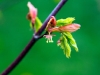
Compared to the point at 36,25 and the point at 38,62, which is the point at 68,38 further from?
the point at 38,62

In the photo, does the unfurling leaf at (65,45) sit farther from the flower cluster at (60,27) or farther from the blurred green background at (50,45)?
the blurred green background at (50,45)

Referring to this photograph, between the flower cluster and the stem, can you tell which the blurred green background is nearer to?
the flower cluster

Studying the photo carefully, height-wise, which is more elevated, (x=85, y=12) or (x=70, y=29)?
(x=85, y=12)

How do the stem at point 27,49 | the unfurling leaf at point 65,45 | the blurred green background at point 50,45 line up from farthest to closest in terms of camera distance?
the blurred green background at point 50,45 < the unfurling leaf at point 65,45 < the stem at point 27,49

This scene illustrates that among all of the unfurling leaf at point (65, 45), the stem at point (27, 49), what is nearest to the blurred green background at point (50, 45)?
the unfurling leaf at point (65, 45)

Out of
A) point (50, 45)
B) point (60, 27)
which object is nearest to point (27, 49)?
point (60, 27)

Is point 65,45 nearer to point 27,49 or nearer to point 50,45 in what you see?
point 27,49

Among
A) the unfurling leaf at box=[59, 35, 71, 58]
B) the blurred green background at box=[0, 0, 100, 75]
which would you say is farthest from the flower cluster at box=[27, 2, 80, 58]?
the blurred green background at box=[0, 0, 100, 75]

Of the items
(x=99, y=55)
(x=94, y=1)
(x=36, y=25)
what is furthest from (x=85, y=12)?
(x=36, y=25)
